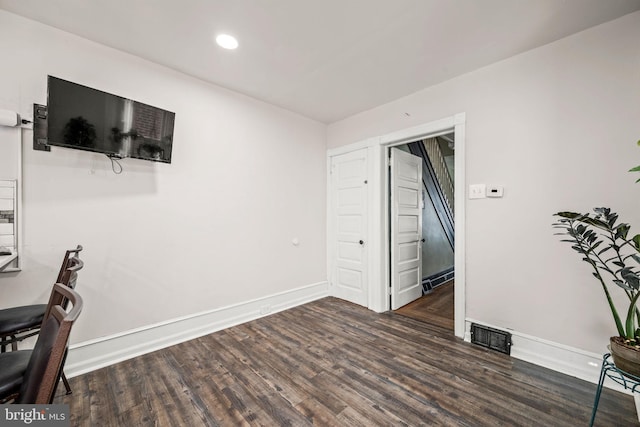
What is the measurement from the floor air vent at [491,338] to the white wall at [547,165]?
0.09m

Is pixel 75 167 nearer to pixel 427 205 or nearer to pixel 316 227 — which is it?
pixel 316 227

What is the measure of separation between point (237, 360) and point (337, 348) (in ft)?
3.03

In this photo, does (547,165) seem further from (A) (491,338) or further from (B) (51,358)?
(B) (51,358)

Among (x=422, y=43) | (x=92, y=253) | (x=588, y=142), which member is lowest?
(x=92, y=253)

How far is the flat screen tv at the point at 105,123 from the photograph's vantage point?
6.24 feet

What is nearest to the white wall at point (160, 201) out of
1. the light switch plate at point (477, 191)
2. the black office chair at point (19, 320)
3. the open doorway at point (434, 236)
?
the black office chair at point (19, 320)

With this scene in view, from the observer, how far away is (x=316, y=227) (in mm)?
3988

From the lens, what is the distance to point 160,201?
2.54m

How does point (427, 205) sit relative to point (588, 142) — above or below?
below

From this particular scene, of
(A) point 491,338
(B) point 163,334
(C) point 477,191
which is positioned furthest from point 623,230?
(B) point 163,334

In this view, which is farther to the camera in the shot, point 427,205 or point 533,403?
point 427,205

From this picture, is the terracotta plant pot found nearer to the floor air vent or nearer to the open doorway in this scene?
the floor air vent

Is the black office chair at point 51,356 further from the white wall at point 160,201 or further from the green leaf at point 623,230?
the green leaf at point 623,230

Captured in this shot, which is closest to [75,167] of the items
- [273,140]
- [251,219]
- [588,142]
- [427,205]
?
[251,219]
